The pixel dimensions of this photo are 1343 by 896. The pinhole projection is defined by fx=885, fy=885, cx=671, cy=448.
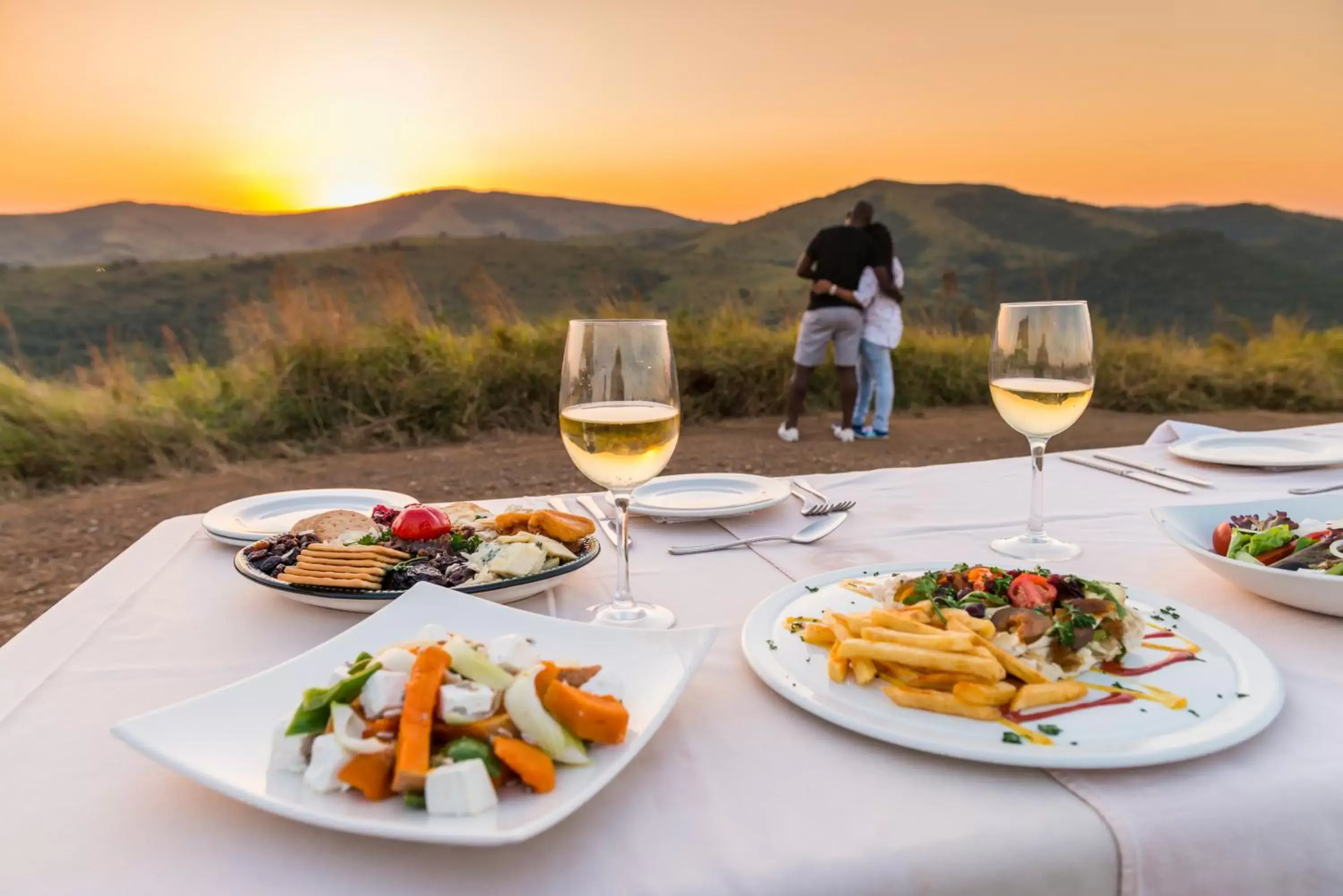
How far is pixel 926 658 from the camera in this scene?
820 millimetres

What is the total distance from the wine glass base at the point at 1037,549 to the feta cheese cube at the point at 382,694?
107 centimetres

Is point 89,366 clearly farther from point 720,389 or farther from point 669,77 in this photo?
point 669,77

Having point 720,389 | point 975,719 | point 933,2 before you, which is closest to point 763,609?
point 975,719

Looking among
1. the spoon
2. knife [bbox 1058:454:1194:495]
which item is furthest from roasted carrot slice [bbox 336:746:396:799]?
knife [bbox 1058:454:1194:495]

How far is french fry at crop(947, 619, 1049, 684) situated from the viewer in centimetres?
83

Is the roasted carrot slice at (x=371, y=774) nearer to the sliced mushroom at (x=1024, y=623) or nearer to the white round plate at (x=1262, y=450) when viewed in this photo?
the sliced mushroom at (x=1024, y=623)

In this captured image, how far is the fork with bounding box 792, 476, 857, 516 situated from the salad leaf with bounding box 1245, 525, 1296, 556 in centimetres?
66

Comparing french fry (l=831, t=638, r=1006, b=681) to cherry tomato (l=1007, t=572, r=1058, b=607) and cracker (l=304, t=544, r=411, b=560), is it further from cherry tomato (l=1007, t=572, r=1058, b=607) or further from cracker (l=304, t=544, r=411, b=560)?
cracker (l=304, t=544, r=411, b=560)

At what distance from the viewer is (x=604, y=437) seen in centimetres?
113

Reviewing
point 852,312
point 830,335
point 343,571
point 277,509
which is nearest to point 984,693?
point 343,571

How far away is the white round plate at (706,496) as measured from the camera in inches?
64.7

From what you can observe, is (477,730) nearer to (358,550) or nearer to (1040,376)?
(358,550)

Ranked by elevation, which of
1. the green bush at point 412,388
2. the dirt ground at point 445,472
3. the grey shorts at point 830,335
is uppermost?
the grey shorts at point 830,335

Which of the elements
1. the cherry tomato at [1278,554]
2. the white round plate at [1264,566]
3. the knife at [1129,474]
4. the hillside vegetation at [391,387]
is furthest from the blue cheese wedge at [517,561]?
the hillside vegetation at [391,387]
